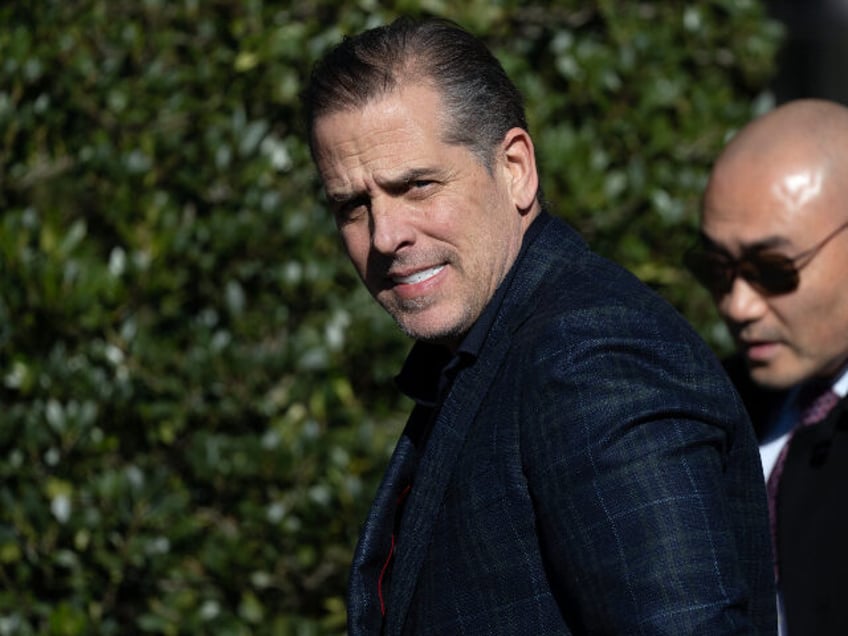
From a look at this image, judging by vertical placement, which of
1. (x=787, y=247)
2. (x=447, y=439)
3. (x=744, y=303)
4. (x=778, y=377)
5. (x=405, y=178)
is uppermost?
(x=405, y=178)

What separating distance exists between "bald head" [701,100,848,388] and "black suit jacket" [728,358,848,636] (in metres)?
0.17

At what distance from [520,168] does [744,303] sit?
921 millimetres

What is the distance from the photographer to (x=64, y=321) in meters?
3.39

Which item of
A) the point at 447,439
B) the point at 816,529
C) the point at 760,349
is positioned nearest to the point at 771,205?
the point at 760,349

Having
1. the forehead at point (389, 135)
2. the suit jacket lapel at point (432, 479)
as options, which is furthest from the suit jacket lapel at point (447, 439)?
the forehead at point (389, 135)

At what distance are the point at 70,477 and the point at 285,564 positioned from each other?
2.04ft

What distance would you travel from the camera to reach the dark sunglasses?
2766 mm

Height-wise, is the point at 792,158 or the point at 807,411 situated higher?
the point at 792,158

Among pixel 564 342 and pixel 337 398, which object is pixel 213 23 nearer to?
pixel 337 398

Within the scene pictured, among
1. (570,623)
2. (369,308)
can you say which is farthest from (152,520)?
(570,623)

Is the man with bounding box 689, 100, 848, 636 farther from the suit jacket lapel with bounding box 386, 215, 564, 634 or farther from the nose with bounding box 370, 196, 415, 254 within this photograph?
the nose with bounding box 370, 196, 415, 254

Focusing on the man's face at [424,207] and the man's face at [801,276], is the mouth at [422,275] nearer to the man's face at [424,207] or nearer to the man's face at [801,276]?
the man's face at [424,207]

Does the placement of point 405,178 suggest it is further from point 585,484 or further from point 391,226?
point 585,484

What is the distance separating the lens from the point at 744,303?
2.82m
